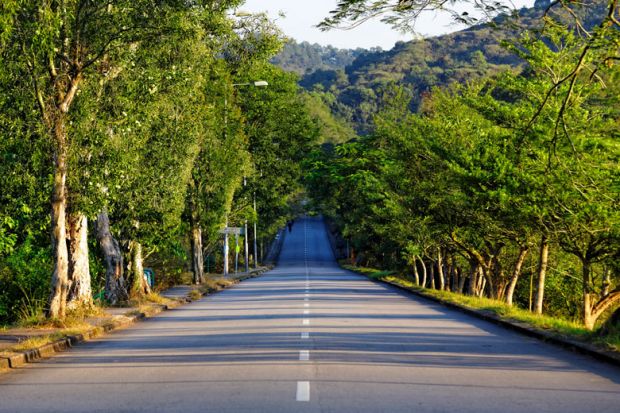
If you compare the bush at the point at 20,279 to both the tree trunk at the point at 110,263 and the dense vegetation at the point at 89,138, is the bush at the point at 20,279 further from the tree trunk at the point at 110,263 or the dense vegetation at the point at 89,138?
the tree trunk at the point at 110,263

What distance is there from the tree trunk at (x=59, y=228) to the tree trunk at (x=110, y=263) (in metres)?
6.29

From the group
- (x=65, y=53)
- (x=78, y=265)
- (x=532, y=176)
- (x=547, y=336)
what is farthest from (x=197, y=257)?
(x=547, y=336)

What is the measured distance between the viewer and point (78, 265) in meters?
20.9

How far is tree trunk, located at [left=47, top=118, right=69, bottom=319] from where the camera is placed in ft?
58.9

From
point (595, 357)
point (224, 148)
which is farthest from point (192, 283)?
point (595, 357)

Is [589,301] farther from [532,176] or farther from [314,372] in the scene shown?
[314,372]

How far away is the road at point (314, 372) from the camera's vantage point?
902 centimetres

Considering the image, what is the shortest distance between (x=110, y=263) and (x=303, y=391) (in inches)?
641

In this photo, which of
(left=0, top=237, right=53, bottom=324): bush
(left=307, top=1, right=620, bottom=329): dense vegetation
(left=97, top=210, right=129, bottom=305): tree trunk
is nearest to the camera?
(left=307, top=1, right=620, bottom=329): dense vegetation

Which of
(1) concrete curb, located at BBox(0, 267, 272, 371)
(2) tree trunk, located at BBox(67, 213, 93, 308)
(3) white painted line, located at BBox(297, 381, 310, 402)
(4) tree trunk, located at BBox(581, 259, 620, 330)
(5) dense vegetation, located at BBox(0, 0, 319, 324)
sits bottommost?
(4) tree trunk, located at BBox(581, 259, 620, 330)

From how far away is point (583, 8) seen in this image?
11.7 m

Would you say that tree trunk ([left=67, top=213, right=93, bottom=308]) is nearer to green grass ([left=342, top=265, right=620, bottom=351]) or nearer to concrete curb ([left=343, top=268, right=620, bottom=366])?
concrete curb ([left=343, top=268, right=620, bottom=366])

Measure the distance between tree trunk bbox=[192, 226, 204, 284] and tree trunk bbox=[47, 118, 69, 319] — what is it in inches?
910

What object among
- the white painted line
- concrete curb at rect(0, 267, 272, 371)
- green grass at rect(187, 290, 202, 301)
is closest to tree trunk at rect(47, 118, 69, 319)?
concrete curb at rect(0, 267, 272, 371)
